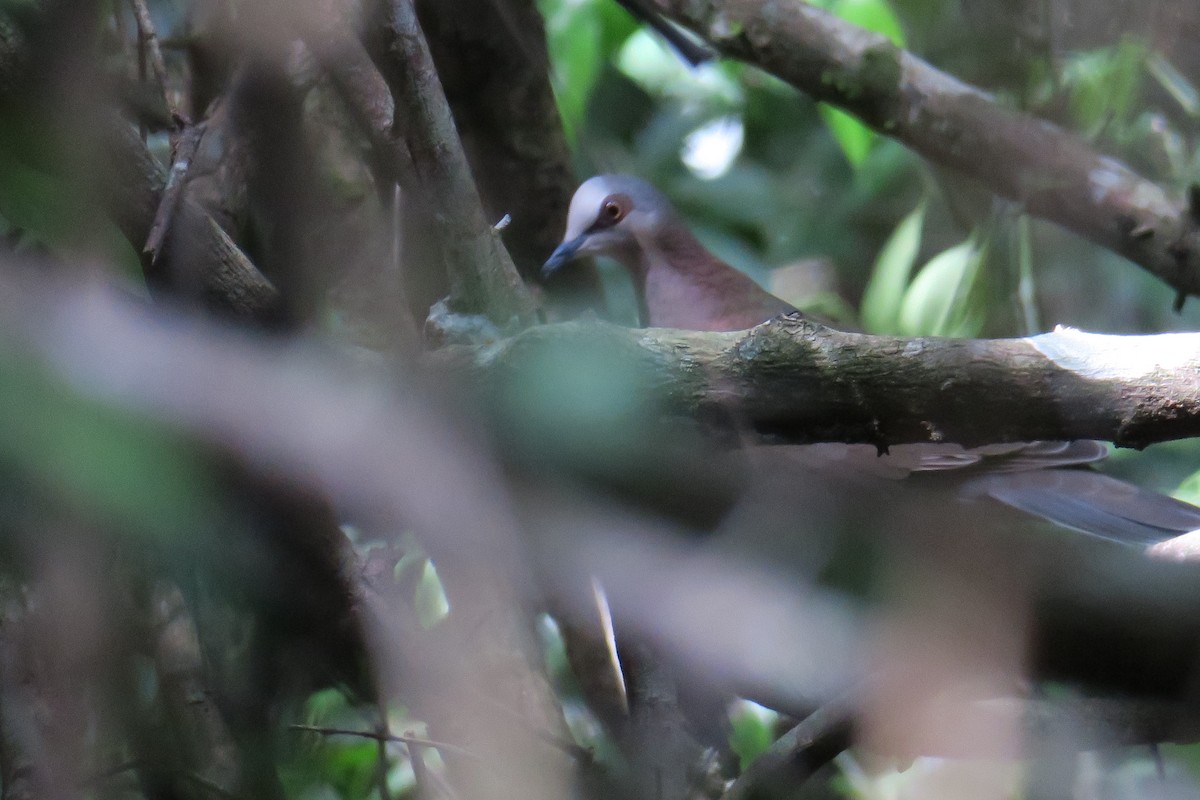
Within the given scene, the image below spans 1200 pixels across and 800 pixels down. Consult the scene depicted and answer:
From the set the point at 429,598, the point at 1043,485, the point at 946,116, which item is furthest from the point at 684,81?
the point at 429,598

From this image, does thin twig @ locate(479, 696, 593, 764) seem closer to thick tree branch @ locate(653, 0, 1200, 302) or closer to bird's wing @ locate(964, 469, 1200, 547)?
bird's wing @ locate(964, 469, 1200, 547)

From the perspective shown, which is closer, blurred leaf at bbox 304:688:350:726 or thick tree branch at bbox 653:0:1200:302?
blurred leaf at bbox 304:688:350:726

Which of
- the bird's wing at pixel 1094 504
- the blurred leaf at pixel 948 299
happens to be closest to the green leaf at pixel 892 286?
the blurred leaf at pixel 948 299

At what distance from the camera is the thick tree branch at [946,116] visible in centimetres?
202

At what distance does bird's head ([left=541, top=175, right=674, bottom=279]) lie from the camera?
197cm

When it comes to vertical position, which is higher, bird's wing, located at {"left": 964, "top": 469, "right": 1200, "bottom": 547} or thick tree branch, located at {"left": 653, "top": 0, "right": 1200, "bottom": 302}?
thick tree branch, located at {"left": 653, "top": 0, "right": 1200, "bottom": 302}

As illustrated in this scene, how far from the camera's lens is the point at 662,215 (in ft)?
7.13

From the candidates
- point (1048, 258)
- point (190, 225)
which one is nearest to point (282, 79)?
point (190, 225)

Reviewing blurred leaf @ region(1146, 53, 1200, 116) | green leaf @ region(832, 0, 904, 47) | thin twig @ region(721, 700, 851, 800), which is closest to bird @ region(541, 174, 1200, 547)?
thin twig @ region(721, 700, 851, 800)

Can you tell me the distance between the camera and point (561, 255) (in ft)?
6.48

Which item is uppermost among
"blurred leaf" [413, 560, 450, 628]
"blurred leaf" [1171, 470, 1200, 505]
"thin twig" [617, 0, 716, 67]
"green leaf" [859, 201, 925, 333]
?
"thin twig" [617, 0, 716, 67]

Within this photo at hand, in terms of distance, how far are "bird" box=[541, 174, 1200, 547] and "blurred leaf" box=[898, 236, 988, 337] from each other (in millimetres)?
216

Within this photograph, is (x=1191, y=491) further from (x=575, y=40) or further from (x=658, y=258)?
(x=575, y=40)

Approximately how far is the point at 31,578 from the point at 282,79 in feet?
1.95
